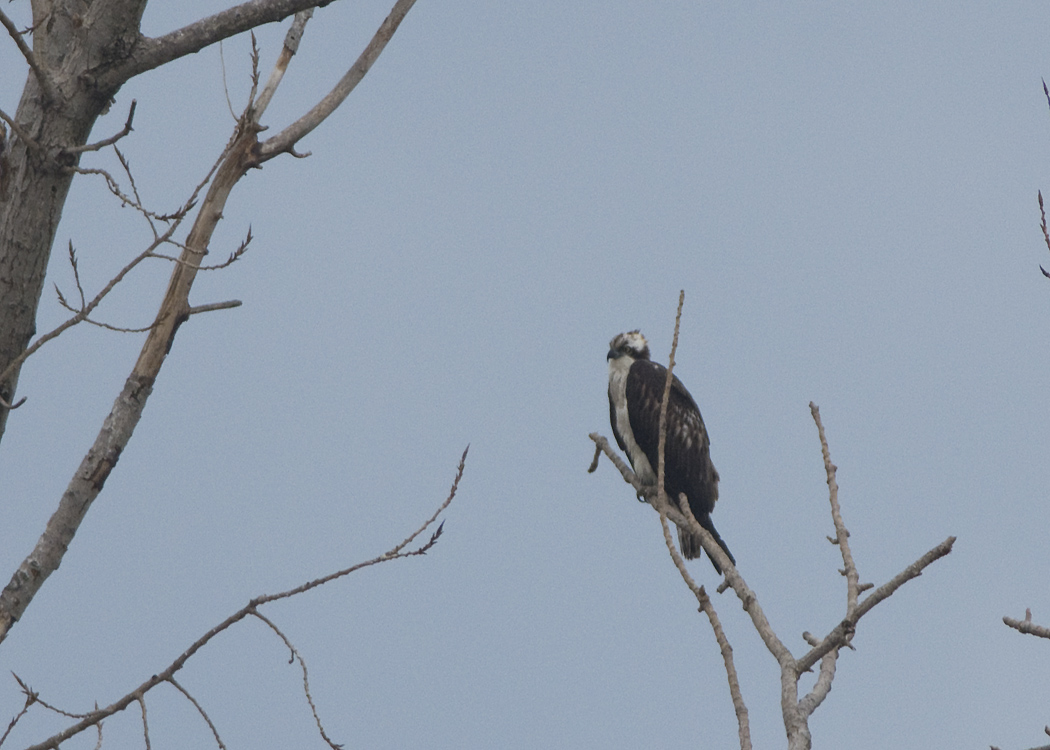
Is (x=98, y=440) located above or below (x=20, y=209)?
below

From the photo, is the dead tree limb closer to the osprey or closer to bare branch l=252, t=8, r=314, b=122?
bare branch l=252, t=8, r=314, b=122

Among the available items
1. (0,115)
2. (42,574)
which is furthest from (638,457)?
(0,115)

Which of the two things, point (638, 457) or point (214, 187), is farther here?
point (638, 457)

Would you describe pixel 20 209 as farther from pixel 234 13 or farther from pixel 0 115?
pixel 234 13

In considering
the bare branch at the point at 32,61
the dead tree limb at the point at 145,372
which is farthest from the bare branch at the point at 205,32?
the bare branch at the point at 32,61

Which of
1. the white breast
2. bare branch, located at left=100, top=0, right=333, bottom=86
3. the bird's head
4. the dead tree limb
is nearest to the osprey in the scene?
the white breast

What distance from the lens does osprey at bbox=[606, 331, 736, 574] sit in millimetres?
8656

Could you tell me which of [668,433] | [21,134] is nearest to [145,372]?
[21,134]

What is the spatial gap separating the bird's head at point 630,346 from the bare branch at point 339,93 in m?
4.61

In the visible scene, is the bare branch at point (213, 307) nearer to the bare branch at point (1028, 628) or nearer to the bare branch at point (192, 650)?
the bare branch at point (192, 650)

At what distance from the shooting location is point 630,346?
9383 millimetres

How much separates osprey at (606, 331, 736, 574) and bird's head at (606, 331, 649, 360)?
103mm

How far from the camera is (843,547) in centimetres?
356

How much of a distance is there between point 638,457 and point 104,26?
18.7ft
